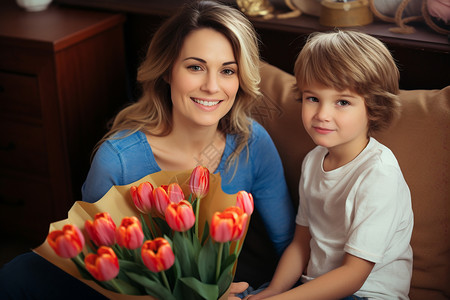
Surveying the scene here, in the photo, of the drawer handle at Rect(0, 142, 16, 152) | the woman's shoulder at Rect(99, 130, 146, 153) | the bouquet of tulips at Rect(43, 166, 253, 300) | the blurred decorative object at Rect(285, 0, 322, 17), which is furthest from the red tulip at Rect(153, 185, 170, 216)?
the drawer handle at Rect(0, 142, 16, 152)

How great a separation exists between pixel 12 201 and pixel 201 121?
1.13 metres

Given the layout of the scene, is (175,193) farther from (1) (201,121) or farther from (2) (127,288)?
(1) (201,121)

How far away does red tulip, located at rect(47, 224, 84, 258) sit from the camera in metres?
0.83

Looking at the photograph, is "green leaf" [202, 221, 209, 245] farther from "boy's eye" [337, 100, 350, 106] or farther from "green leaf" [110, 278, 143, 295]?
"boy's eye" [337, 100, 350, 106]

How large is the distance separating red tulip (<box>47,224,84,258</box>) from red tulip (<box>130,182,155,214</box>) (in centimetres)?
16

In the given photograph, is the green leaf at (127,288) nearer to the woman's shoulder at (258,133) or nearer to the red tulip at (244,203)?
the red tulip at (244,203)

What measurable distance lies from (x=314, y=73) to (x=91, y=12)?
1.13m

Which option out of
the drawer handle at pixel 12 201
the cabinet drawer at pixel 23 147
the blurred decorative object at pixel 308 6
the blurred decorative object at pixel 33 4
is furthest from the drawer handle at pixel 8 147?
the blurred decorative object at pixel 308 6

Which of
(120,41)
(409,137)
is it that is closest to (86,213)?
(409,137)

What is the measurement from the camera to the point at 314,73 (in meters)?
1.19

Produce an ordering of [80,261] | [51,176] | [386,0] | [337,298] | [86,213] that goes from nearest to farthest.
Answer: [80,261]
[86,213]
[337,298]
[386,0]
[51,176]

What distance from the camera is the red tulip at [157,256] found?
2.71ft

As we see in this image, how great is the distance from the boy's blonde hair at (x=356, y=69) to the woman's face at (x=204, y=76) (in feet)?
0.62

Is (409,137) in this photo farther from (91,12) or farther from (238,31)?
(91,12)
